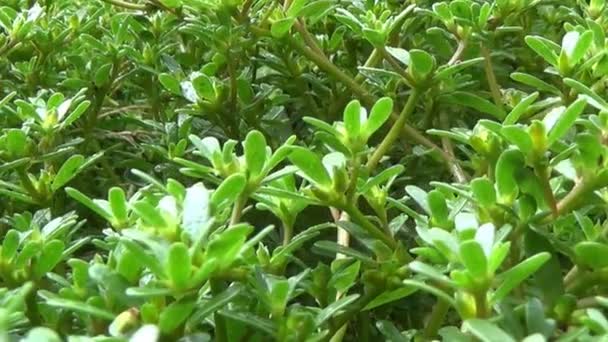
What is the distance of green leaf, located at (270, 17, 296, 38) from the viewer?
40.5 inches

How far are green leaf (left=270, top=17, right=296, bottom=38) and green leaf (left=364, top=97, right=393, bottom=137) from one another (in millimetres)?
268

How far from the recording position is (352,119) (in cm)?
80

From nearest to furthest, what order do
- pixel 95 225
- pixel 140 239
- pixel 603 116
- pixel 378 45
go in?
pixel 140 239 → pixel 603 116 → pixel 378 45 → pixel 95 225

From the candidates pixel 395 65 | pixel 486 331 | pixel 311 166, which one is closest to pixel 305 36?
pixel 395 65

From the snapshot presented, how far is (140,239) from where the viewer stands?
1.92 feet

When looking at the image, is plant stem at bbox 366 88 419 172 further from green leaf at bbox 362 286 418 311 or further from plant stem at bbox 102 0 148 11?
plant stem at bbox 102 0 148 11

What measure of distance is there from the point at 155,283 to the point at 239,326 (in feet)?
0.31

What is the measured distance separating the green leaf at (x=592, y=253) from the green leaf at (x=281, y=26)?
497mm

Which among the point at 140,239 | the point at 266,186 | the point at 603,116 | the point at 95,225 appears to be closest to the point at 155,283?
the point at 140,239

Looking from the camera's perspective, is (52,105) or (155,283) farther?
(52,105)

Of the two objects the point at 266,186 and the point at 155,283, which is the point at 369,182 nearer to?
the point at 266,186

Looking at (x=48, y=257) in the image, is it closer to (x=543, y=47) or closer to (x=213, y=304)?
(x=213, y=304)

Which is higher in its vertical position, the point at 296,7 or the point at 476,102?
the point at 296,7

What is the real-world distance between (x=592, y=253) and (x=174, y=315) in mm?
315
